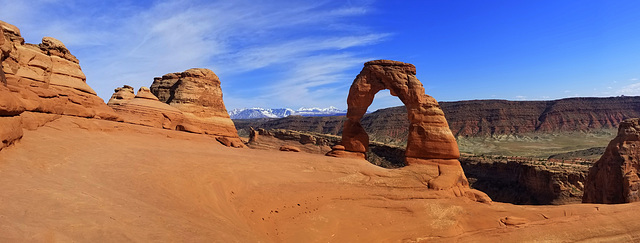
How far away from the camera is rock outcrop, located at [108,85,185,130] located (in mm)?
22781

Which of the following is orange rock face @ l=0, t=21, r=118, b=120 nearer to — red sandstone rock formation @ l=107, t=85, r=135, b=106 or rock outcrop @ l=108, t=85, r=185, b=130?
rock outcrop @ l=108, t=85, r=185, b=130

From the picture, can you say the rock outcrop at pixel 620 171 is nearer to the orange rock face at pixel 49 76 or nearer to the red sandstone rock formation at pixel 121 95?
the orange rock face at pixel 49 76

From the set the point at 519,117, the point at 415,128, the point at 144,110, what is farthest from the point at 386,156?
the point at 519,117

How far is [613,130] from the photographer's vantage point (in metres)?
110

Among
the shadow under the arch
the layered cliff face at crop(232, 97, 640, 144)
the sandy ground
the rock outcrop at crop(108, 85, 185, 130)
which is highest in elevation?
the layered cliff face at crop(232, 97, 640, 144)

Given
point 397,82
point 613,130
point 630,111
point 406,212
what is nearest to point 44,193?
point 406,212

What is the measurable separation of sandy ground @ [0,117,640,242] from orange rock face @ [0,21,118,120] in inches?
66.0

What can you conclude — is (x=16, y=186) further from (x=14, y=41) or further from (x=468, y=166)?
(x=468, y=166)

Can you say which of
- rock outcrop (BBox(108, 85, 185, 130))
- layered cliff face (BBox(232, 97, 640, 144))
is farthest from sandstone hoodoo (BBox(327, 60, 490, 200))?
layered cliff face (BBox(232, 97, 640, 144))

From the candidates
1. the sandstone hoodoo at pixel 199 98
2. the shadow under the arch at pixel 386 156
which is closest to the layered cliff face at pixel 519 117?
the shadow under the arch at pixel 386 156

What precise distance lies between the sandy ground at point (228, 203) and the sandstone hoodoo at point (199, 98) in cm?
1054

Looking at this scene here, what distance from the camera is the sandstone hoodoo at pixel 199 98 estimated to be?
27.9 m

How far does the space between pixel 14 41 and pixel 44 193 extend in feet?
55.4

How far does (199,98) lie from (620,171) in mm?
31904
